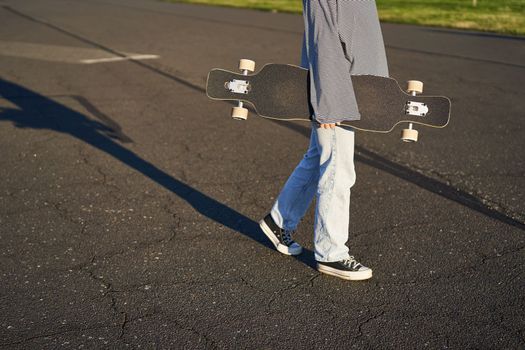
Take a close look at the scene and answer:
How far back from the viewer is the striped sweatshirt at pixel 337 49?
11.9 feet

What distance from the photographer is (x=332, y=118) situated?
3.72 metres

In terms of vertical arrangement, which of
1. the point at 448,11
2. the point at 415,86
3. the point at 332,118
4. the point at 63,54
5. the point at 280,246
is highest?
the point at 415,86

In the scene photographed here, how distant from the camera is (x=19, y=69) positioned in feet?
35.7

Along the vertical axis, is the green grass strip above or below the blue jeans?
below

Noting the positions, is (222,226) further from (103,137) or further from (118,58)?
(118,58)

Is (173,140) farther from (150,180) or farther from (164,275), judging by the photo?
(164,275)

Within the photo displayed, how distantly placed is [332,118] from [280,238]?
978mm

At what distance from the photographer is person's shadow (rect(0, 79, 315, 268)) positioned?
4988 mm

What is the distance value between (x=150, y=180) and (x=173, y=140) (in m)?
1.25

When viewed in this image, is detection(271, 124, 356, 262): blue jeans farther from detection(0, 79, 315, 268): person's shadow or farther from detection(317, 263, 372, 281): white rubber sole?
detection(0, 79, 315, 268): person's shadow

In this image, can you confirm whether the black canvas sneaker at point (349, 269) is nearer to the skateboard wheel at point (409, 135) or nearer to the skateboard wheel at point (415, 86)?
the skateboard wheel at point (409, 135)

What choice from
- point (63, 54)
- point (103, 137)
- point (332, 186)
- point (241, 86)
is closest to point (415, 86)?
point (332, 186)

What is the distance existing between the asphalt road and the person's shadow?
2cm

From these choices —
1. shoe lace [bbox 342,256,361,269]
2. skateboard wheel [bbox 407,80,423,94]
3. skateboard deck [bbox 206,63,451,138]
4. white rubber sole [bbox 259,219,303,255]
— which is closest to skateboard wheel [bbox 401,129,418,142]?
skateboard deck [bbox 206,63,451,138]
